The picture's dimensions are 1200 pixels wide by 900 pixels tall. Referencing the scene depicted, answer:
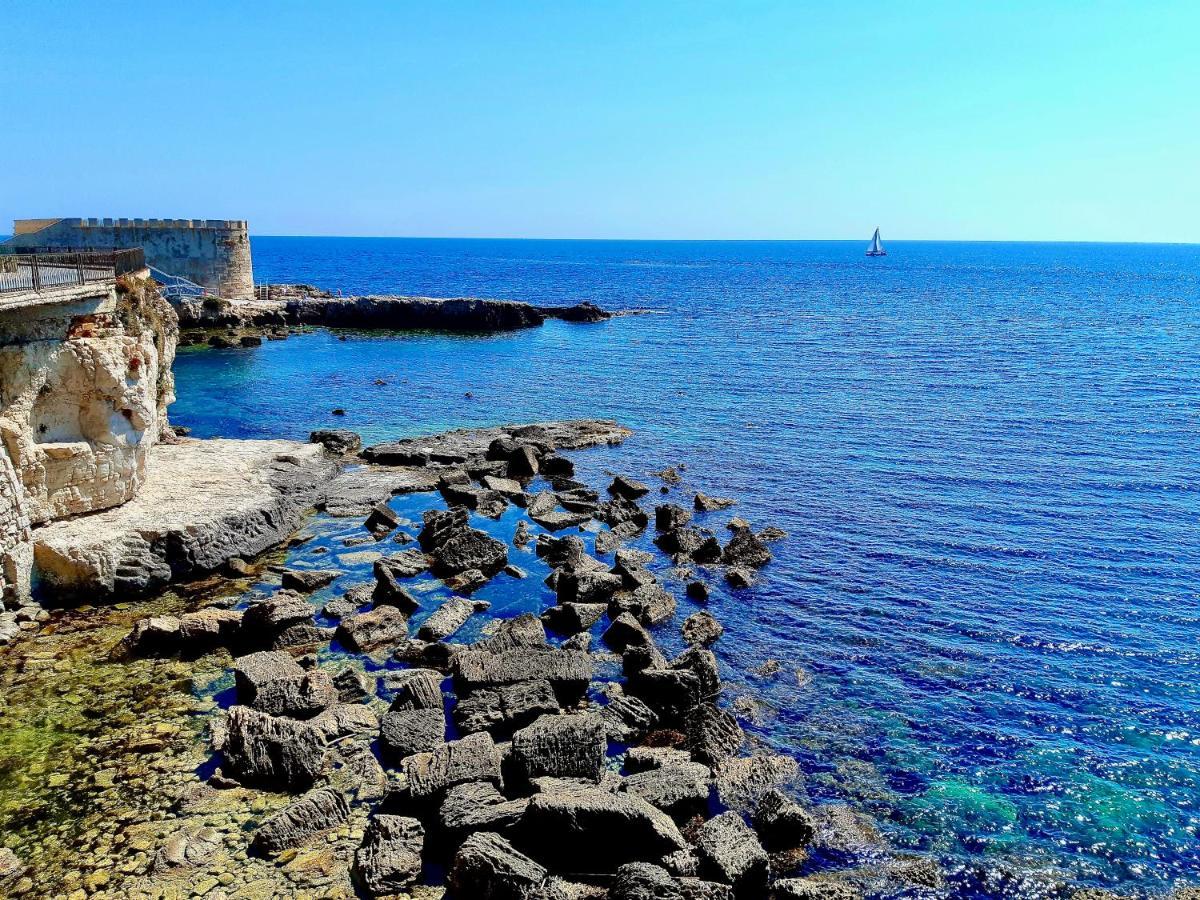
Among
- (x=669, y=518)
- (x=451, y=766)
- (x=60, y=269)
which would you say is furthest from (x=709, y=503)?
(x=60, y=269)

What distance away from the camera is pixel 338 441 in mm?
37344

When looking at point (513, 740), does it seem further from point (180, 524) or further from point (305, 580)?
point (180, 524)

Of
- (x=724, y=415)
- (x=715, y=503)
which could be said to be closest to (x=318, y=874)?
(x=715, y=503)

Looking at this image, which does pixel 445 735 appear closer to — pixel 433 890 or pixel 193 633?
pixel 433 890

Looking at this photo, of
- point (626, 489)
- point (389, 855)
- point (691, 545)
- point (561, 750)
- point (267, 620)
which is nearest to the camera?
point (389, 855)

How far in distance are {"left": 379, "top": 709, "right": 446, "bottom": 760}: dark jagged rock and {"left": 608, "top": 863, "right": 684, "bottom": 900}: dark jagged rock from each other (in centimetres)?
501

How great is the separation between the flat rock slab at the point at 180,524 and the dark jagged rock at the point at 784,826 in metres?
17.0

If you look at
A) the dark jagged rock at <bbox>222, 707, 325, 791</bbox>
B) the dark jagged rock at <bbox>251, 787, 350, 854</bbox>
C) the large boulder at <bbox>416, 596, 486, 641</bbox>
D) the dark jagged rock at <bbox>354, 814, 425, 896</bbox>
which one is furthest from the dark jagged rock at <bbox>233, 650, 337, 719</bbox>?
the dark jagged rock at <bbox>354, 814, 425, 896</bbox>

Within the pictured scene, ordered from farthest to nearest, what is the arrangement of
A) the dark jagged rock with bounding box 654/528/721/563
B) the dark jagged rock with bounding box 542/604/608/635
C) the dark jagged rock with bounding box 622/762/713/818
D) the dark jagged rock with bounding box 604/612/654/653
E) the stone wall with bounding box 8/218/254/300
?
the stone wall with bounding box 8/218/254/300 → the dark jagged rock with bounding box 654/528/721/563 → the dark jagged rock with bounding box 542/604/608/635 → the dark jagged rock with bounding box 604/612/654/653 → the dark jagged rock with bounding box 622/762/713/818

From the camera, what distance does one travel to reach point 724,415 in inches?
1826

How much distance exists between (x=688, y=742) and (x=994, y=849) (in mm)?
5407

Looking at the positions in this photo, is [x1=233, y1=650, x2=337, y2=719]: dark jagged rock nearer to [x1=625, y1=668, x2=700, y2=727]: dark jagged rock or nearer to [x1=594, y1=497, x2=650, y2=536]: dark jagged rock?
[x1=625, y1=668, x2=700, y2=727]: dark jagged rock

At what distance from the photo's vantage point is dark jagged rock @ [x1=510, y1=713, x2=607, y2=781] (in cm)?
1470

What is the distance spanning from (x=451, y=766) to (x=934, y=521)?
20.0 m
